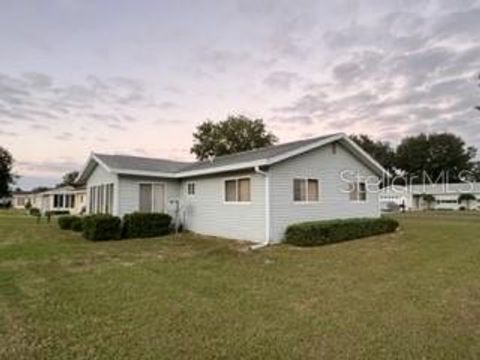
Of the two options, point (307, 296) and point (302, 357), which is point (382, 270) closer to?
point (307, 296)

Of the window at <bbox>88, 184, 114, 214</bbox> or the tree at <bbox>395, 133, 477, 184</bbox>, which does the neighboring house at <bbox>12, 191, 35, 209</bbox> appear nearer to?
the window at <bbox>88, 184, 114, 214</bbox>

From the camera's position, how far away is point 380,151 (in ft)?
255

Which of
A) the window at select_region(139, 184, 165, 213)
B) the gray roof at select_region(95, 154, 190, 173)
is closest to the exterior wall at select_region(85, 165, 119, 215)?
the gray roof at select_region(95, 154, 190, 173)

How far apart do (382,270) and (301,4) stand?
8634mm

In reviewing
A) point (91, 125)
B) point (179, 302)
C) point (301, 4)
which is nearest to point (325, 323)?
point (179, 302)

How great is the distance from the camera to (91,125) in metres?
23.5

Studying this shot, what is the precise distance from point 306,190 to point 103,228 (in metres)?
8.08

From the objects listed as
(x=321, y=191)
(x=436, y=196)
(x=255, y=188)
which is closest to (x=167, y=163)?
(x=255, y=188)

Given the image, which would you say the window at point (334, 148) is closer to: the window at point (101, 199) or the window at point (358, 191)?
the window at point (358, 191)

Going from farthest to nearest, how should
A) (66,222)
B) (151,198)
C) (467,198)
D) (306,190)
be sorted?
(467,198) → (66,222) → (151,198) → (306,190)

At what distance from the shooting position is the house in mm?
14695

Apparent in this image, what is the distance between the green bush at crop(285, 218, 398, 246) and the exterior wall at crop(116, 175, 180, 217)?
7.23 metres

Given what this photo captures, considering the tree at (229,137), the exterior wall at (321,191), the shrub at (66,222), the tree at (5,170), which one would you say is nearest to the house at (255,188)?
the exterior wall at (321,191)

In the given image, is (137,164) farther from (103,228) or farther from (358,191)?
(358,191)
